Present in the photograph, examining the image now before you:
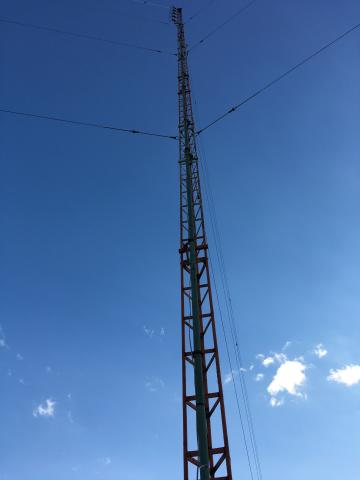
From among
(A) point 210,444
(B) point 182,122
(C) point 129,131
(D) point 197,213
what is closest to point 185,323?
(A) point 210,444

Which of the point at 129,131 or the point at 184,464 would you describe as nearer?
the point at 184,464

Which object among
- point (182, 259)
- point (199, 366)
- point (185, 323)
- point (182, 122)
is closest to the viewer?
point (199, 366)

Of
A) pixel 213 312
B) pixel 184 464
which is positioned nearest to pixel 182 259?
pixel 213 312

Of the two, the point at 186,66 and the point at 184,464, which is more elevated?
the point at 186,66

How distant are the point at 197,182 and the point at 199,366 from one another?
1343 cm

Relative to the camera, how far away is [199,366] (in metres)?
16.3

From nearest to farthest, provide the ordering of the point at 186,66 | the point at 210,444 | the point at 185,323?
the point at 210,444 → the point at 185,323 → the point at 186,66

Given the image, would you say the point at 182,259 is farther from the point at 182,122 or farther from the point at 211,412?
the point at 182,122

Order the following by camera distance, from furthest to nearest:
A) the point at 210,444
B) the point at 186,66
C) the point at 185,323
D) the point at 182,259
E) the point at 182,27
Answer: the point at 182,27 → the point at 186,66 → the point at 182,259 → the point at 185,323 → the point at 210,444

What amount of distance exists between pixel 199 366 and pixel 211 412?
295 centimetres

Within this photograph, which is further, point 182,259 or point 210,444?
point 182,259

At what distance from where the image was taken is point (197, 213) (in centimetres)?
2545

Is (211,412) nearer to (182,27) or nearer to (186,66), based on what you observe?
(186,66)

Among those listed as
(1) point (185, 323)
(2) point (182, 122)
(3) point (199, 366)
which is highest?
(2) point (182, 122)
